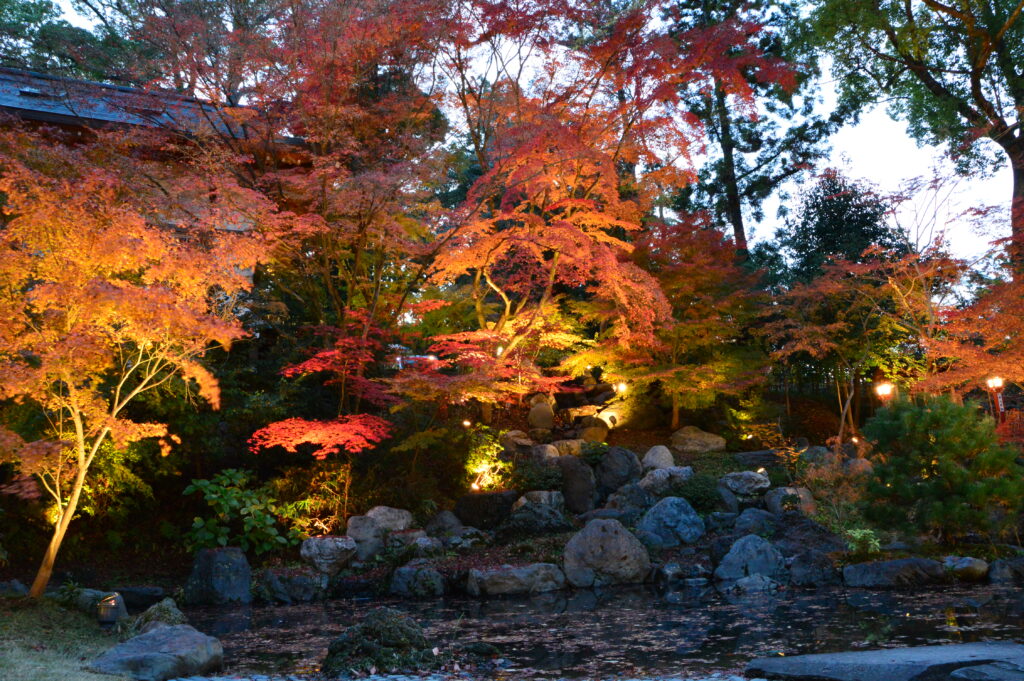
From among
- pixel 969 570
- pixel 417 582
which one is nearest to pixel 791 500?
pixel 969 570

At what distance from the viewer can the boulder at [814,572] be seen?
912 centimetres

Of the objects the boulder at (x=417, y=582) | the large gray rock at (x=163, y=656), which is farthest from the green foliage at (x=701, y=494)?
the large gray rock at (x=163, y=656)

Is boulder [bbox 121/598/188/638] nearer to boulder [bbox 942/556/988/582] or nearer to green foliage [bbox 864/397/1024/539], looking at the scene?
green foliage [bbox 864/397/1024/539]

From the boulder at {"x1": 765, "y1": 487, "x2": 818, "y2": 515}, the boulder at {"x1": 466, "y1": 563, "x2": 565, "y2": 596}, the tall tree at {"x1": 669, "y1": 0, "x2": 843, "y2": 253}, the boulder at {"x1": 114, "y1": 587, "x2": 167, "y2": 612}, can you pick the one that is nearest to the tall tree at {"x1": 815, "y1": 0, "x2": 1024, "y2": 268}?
the tall tree at {"x1": 669, "y1": 0, "x2": 843, "y2": 253}

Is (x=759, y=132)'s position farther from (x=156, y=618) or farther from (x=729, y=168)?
(x=156, y=618)

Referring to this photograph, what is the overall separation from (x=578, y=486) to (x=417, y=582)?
405cm

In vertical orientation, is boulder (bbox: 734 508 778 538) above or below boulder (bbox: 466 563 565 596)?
above

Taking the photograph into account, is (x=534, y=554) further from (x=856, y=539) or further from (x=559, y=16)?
(x=559, y=16)

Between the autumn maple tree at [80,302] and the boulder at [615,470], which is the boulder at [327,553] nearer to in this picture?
the autumn maple tree at [80,302]

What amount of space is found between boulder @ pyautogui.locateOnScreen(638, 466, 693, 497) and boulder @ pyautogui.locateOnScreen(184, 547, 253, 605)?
659 cm

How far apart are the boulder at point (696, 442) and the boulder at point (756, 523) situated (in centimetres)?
442

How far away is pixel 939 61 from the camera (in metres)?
17.5

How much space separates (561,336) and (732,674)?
9066 mm

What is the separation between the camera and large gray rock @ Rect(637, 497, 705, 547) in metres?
10.8
